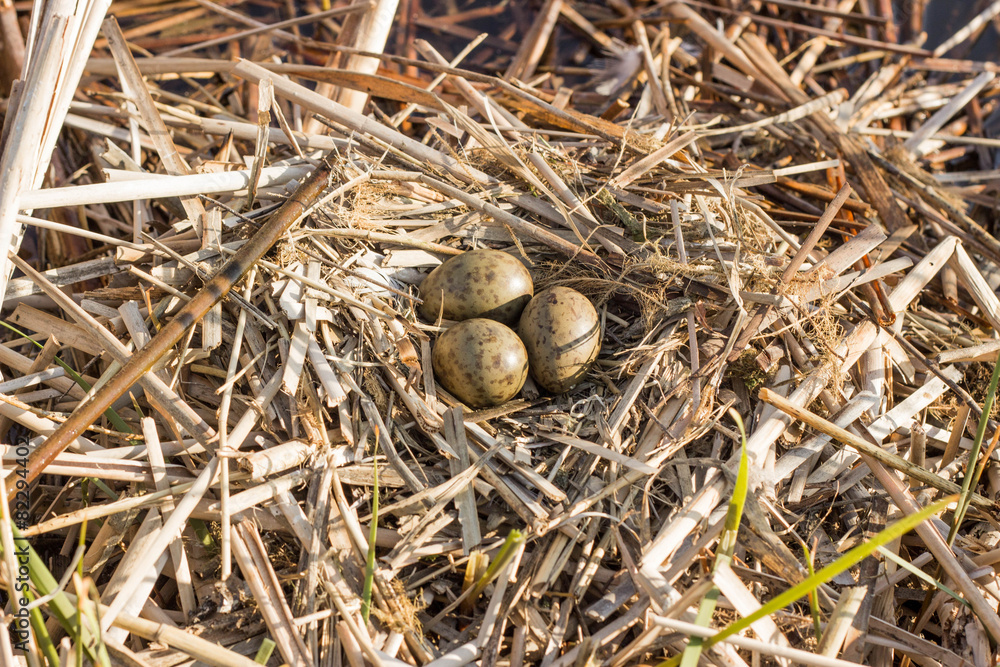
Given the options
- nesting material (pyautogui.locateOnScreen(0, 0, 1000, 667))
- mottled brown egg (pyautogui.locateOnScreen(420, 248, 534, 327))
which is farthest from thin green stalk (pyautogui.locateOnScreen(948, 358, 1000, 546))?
mottled brown egg (pyautogui.locateOnScreen(420, 248, 534, 327))

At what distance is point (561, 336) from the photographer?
2.30 m

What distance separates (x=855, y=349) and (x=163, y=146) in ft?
9.10

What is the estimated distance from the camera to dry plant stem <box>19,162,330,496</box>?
173 cm

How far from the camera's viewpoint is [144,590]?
5.71 ft

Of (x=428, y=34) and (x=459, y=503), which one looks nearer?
(x=459, y=503)

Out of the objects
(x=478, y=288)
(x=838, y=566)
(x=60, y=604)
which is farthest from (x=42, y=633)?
(x=838, y=566)

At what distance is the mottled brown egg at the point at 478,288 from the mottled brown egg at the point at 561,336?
97mm

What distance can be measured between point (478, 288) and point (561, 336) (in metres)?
0.37

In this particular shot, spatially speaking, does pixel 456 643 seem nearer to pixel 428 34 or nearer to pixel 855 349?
pixel 855 349

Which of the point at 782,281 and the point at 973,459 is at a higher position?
the point at 782,281

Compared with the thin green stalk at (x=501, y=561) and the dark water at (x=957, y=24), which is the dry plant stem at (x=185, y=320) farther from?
the dark water at (x=957, y=24)

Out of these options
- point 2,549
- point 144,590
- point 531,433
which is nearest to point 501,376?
point 531,433

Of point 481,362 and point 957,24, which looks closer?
point 481,362

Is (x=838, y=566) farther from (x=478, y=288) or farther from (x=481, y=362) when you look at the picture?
(x=478, y=288)
